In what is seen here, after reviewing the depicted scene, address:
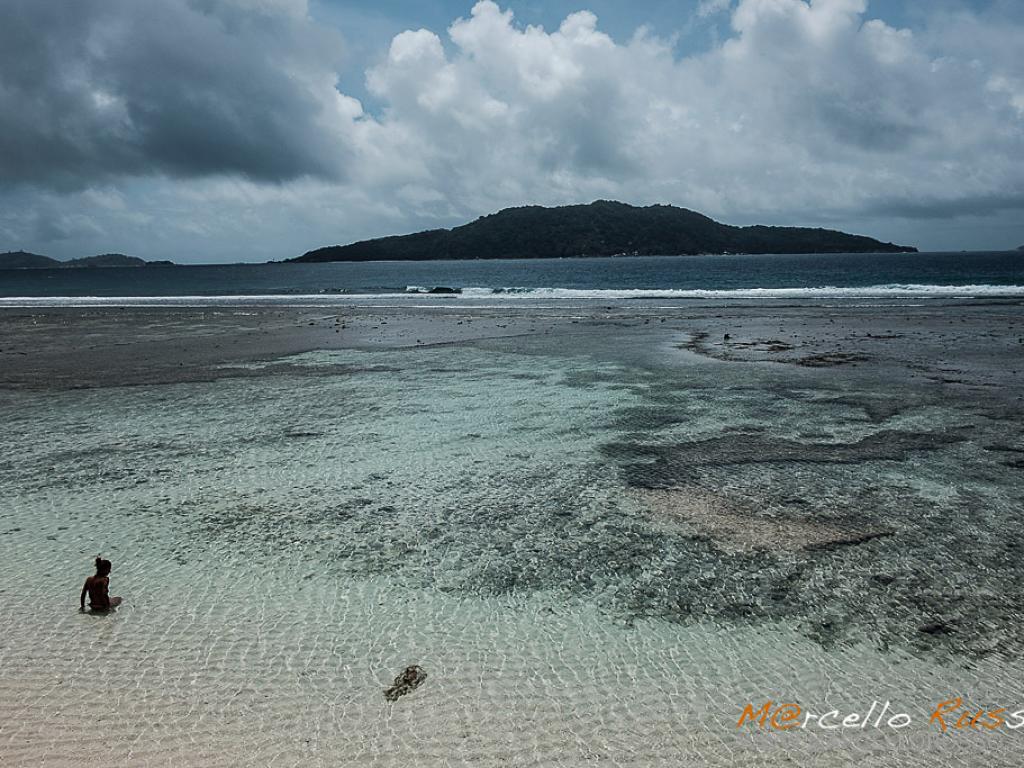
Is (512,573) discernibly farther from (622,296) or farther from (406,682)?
(622,296)

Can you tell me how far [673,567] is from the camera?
5.49 metres

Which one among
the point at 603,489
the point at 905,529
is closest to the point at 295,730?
the point at 603,489

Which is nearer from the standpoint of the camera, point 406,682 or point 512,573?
point 406,682

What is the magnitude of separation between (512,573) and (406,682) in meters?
1.56

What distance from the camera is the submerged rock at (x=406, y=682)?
156 inches

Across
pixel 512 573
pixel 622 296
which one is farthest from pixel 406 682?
pixel 622 296

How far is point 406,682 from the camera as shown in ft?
13.4

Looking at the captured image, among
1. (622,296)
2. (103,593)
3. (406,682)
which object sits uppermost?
(622,296)

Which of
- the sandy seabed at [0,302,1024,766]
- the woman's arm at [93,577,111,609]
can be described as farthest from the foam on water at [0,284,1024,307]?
the woman's arm at [93,577,111,609]

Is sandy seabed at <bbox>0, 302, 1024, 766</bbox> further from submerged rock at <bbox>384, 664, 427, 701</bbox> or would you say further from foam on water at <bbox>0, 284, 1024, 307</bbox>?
foam on water at <bbox>0, 284, 1024, 307</bbox>

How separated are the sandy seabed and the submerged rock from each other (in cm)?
9

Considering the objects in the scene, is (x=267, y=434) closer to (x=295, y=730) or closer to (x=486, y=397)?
(x=486, y=397)

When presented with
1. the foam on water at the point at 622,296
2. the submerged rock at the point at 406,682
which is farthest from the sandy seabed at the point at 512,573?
the foam on water at the point at 622,296

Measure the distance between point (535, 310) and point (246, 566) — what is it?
30062 millimetres
